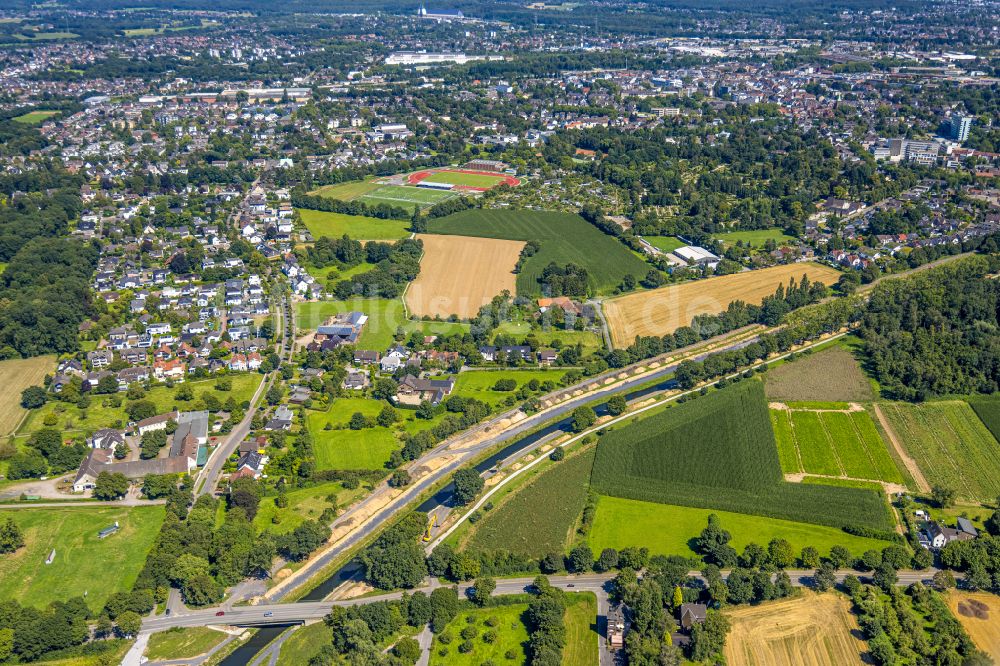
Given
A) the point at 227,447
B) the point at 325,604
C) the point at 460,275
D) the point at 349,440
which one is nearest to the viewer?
the point at 325,604

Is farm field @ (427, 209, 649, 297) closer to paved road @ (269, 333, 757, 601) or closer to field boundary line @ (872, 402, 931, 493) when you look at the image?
paved road @ (269, 333, 757, 601)

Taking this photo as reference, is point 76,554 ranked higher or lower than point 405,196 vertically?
lower

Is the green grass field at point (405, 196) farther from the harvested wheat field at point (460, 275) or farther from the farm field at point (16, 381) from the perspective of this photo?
the farm field at point (16, 381)

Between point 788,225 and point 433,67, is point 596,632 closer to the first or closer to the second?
point 788,225

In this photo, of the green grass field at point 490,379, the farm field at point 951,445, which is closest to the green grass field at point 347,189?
the green grass field at point 490,379

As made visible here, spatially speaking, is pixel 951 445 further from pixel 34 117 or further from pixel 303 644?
pixel 34 117

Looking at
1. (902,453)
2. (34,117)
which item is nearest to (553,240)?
(902,453)
